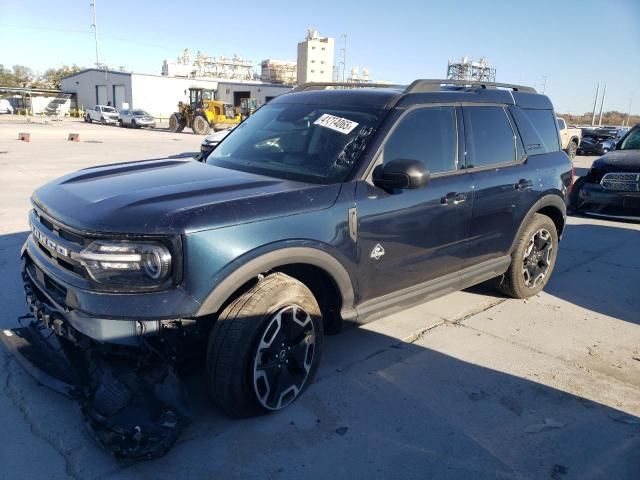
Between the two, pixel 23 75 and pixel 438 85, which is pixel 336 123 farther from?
pixel 23 75

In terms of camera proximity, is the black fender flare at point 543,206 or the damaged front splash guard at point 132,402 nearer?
the damaged front splash guard at point 132,402

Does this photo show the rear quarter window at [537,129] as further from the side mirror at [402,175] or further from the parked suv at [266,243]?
the side mirror at [402,175]

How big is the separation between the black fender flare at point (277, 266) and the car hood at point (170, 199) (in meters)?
0.23

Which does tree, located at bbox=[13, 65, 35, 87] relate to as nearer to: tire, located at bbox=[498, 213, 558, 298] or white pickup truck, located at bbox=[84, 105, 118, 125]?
white pickup truck, located at bbox=[84, 105, 118, 125]

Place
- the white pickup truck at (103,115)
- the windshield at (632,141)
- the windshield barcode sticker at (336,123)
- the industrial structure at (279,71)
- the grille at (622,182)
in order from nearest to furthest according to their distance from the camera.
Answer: the windshield barcode sticker at (336,123) < the grille at (622,182) < the windshield at (632,141) < the white pickup truck at (103,115) < the industrial structure at (279,71)

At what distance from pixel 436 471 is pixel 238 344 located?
1.22 metres

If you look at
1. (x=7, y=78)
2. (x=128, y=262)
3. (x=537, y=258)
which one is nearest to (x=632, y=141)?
(x=537, y=258)

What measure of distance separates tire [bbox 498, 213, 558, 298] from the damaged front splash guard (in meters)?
3.40

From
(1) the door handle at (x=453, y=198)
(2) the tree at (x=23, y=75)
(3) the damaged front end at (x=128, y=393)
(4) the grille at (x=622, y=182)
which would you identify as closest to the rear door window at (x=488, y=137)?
(1) the door handle at (x=453, y=198)

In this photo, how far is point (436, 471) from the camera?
8.62 ft

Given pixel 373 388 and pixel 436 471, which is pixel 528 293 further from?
pixel 436 471

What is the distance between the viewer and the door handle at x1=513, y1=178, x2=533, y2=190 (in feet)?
14.6

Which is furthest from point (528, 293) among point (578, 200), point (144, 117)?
point (144, 117)

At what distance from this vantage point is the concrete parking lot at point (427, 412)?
263cm
